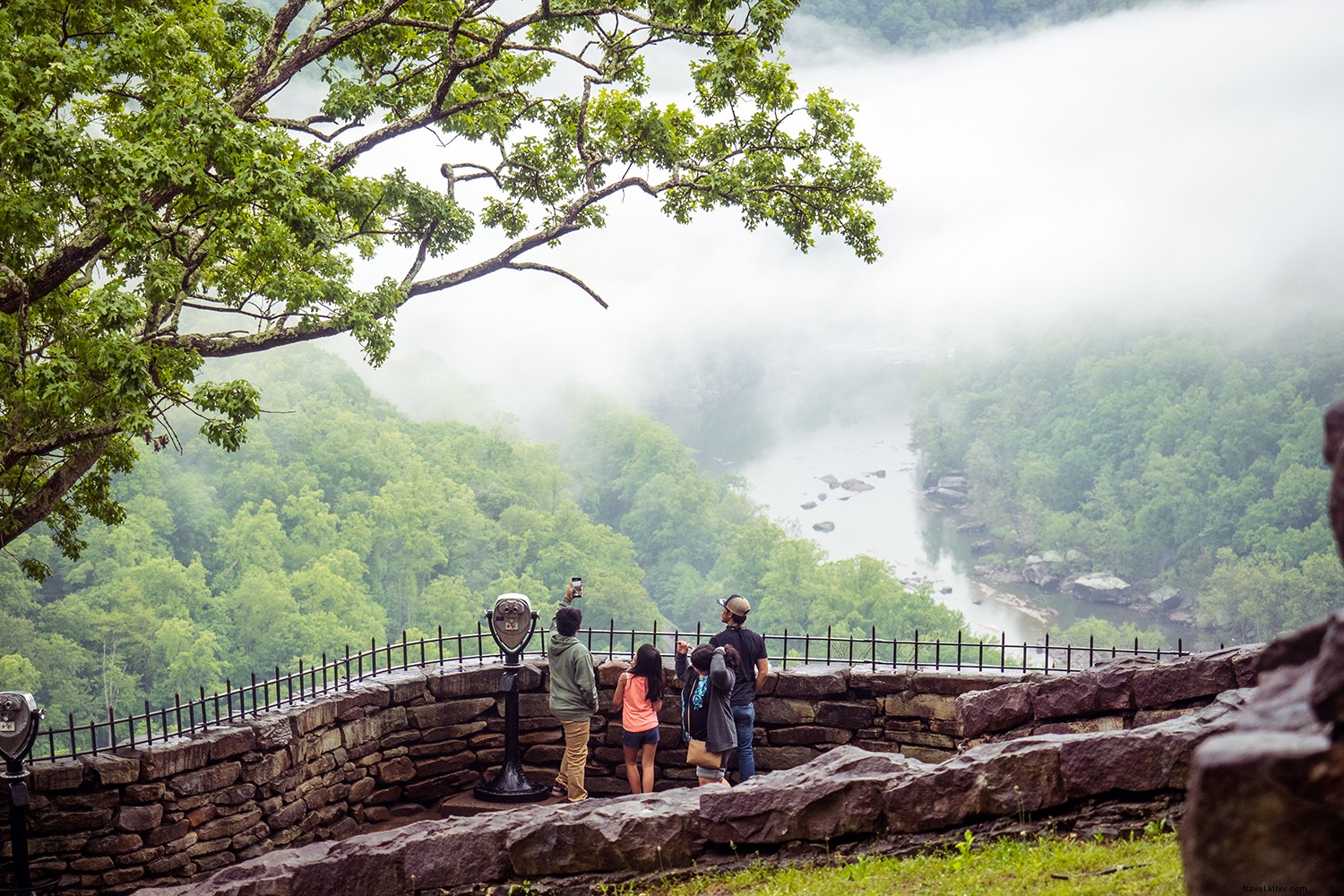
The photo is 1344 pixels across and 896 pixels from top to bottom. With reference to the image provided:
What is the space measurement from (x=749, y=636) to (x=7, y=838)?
192 inches

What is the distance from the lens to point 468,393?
10512cm

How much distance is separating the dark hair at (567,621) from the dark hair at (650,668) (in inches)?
19.8

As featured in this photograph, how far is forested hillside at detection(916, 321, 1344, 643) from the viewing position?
5834 cm

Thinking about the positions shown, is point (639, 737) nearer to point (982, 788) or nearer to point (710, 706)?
point (710, 706)

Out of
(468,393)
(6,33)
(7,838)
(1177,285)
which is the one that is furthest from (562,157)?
(1177,285)

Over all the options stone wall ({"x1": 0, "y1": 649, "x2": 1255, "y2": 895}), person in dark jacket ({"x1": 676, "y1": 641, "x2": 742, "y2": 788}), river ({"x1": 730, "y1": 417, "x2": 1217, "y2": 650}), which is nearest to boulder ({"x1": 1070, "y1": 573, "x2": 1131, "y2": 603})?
river ({"x1": 730, "y1": 417, "x2": 1217, "y2": 650})

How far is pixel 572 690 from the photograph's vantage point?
26.3ft

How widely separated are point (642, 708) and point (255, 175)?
4.47m

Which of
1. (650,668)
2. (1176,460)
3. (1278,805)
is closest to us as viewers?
(1278,805)

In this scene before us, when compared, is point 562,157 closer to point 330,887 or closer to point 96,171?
point 96,171

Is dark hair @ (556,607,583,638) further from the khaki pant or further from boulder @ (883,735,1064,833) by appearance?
boulder @ (883,735,1064,833)

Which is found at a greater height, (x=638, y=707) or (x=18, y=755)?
(x=18, y=755)

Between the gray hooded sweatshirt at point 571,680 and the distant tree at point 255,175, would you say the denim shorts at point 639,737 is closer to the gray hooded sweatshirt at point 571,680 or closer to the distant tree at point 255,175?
the gray hooded sweatshirt at point 571,680

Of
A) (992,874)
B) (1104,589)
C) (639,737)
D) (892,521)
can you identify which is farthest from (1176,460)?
(992,874)
